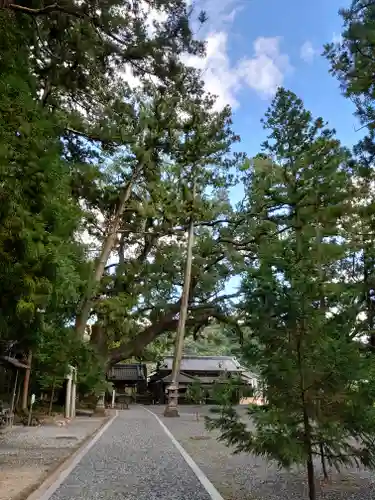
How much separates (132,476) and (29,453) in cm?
326

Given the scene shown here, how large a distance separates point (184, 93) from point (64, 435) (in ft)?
31.1

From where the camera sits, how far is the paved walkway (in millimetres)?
5695

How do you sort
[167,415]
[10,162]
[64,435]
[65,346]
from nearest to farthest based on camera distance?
[10,162]
[64,435]
[65,346]
[167,415]

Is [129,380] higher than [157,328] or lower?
lower

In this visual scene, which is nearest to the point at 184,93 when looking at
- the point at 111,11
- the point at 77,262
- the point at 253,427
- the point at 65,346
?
the point at 111,11

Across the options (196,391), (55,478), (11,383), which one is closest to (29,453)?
(55,478)

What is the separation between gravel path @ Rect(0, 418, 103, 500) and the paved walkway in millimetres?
453

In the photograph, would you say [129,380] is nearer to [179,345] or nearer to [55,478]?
[179,345]

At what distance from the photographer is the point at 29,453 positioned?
9203 millimetres

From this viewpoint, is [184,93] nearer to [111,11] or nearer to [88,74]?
[88,74]

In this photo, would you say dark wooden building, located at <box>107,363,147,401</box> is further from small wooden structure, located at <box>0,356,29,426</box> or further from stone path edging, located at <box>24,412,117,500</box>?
stone path edging, located at <box>24,412,117,500</box>

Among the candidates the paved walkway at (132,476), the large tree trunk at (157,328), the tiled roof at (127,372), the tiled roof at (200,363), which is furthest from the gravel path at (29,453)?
the tiled roof at (127,372)

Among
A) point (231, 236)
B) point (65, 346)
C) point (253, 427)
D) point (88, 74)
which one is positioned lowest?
point (253, 427)

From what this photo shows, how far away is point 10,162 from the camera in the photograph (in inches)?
199
